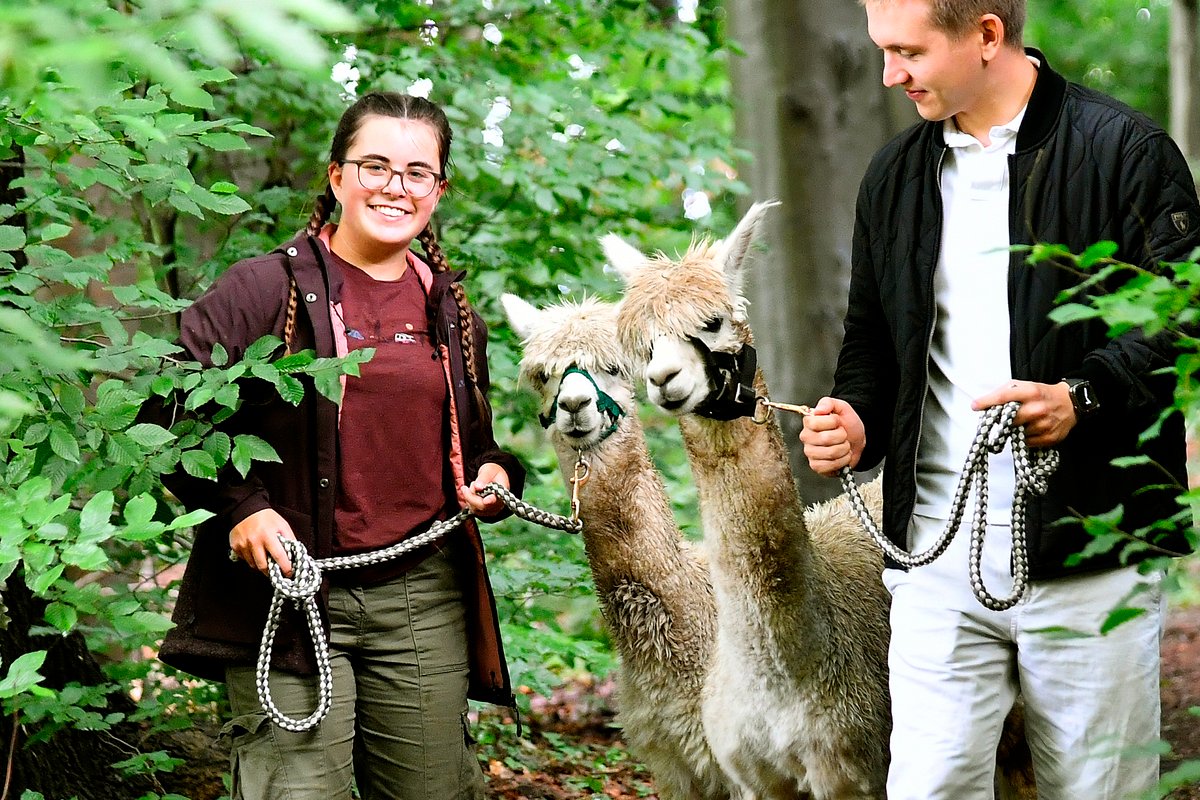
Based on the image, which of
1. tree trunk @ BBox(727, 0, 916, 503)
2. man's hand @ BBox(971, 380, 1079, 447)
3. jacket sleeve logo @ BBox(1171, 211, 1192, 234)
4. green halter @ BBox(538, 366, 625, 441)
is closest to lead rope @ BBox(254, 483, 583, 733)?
green halter @ BBox(538, 366, 625, 441)

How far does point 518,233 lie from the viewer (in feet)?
18.8

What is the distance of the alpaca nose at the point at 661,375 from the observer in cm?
334

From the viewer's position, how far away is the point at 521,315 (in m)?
4.29

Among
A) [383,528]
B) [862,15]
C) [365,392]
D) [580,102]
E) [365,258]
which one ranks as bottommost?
[383,528]

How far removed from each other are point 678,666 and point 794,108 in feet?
10.1

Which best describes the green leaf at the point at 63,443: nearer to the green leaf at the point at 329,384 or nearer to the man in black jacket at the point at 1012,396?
the green leaf at the point at 329,384

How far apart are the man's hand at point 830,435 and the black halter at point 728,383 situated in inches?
12.9

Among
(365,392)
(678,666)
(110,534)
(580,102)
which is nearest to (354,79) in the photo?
(580,102)

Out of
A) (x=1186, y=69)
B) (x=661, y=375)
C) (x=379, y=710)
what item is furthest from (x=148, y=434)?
(x=1186, y=69)

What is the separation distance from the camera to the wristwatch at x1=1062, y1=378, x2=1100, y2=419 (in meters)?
2.68

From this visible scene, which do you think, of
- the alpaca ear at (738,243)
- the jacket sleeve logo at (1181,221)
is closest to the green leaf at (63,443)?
the alpaca ear at (738,243)

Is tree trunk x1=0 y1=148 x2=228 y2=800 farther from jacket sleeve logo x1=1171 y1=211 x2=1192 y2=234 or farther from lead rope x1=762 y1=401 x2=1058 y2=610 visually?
jacket sleeve logo x1=1171 y1=211 x2=1192 y2=234

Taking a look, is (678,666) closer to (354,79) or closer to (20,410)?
(354,79)

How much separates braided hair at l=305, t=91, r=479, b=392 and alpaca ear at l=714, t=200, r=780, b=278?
0.75 m
